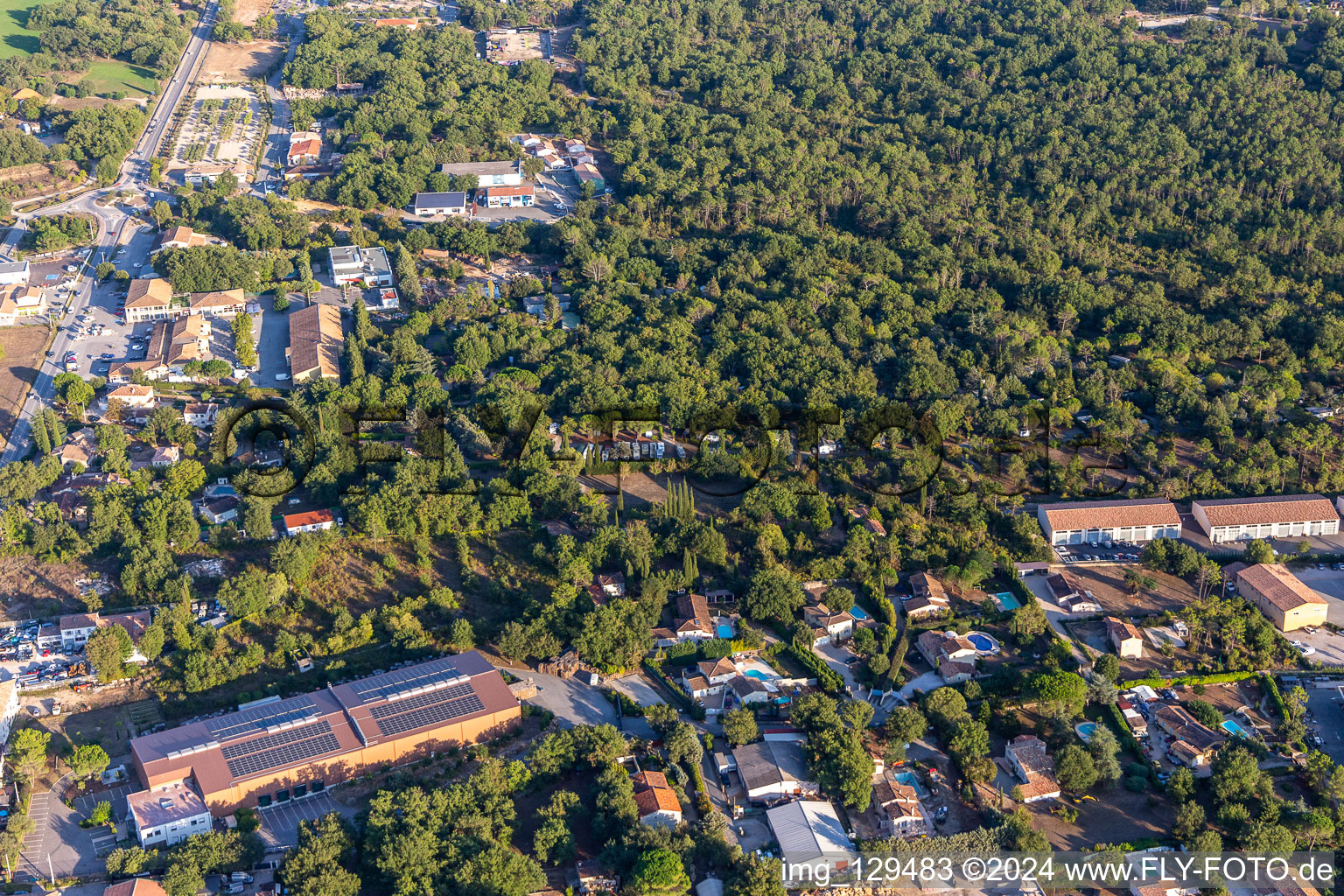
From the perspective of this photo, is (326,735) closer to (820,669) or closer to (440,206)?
(820,669)

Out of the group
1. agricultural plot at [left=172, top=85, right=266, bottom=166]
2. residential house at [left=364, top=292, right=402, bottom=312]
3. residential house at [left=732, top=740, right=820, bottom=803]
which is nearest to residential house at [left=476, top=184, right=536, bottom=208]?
residential house at [left=364, top=292, right=402, bottom=312]

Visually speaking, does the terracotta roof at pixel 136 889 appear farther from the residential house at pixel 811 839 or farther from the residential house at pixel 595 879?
the residential house at pixel 811 839

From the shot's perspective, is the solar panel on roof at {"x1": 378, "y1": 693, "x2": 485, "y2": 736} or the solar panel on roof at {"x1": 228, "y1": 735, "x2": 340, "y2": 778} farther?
the solar panel on roof at {"x1": 378, "y1": 693, "x2": 485, "y2": 736}

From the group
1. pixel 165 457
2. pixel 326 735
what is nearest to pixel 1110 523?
pixel 326 735

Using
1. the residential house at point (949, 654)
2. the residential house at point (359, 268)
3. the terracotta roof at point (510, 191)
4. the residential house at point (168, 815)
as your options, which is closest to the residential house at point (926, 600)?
A: the residential house at point (949, 654)

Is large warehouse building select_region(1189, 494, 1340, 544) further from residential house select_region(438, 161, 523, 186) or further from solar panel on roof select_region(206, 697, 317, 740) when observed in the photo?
residential house select_region(438, 161, 523, 186)

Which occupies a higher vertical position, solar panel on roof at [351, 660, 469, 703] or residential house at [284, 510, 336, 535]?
solar panel on roof at [351, 660, 469, 703]
